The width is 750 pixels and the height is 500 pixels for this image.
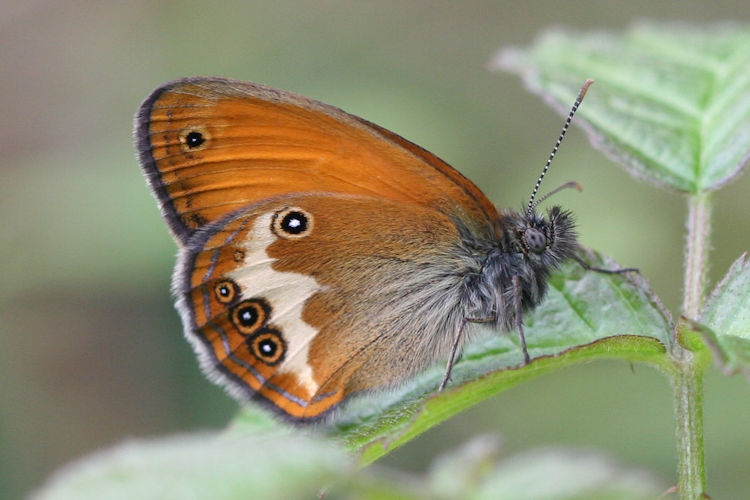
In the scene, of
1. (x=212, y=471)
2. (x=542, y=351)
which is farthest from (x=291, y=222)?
(x=212, y=471)

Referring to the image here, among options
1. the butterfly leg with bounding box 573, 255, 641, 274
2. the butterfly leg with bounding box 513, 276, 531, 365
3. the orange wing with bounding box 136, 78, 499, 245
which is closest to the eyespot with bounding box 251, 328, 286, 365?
the orange wing with bounding box 136, 78, 499, 245

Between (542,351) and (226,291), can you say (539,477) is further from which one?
(226,291)

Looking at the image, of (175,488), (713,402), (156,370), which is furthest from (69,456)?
(175,488)

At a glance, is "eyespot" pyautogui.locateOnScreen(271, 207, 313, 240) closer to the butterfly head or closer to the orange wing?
the orange wing

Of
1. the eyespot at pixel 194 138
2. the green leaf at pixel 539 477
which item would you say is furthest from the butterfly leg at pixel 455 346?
the green leaf at pixel 539 477

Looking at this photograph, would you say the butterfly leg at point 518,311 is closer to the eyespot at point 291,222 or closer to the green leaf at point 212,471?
the eyespot at point 291,222

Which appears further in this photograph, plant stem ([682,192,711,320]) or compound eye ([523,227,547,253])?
compound eye ([523,227,547,253])
